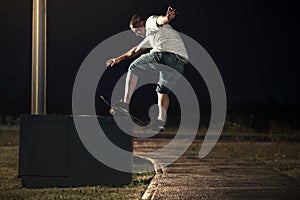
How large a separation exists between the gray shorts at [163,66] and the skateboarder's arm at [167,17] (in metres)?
0.80

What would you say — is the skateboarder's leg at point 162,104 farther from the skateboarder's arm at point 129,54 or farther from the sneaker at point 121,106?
the skateboarder's arm at point 129,54

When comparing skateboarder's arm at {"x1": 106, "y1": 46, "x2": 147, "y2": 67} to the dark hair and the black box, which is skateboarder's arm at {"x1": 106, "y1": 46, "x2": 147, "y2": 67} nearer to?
the dark hair

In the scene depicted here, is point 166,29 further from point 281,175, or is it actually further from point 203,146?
point 203,146

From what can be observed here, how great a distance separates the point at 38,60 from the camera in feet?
→ 39.9

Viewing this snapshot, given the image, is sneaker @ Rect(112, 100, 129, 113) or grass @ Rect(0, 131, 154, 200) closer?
grass @ Rect(0, 131, 154, 200)

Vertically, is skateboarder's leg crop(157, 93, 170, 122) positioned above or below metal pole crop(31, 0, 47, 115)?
below

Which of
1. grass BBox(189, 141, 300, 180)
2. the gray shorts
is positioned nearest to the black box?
the gray shorts

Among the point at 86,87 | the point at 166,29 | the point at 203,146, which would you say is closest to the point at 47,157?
the point at 166,29

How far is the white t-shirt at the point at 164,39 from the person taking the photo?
9.73 metres

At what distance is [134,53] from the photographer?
1055cm

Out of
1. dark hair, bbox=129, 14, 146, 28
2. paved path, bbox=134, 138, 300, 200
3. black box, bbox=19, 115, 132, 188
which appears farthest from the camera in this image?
black box, bbox=19, 115, 132, 188

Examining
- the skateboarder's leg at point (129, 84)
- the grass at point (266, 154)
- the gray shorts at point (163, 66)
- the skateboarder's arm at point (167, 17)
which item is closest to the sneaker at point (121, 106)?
the skateboarder's leg at point (129, 84)

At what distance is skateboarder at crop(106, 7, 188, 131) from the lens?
9.82 metres

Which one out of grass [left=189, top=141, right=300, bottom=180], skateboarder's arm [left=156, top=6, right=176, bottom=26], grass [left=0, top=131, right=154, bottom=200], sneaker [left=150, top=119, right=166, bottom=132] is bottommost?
grass [left=189, top=141, right=300, bottom=180]
